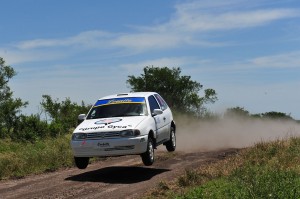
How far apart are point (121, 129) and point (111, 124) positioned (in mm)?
416

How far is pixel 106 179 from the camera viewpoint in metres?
11.4

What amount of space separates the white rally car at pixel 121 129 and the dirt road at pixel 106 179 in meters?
0.58

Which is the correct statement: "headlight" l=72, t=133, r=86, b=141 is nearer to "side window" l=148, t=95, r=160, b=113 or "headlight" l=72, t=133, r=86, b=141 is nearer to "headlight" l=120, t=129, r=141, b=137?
"headlight" l=120, t=129, r=141, b=137

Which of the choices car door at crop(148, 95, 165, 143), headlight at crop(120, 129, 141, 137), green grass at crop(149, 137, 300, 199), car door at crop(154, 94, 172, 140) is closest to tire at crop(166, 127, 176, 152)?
car door at crop(154, 94, 172, 140)

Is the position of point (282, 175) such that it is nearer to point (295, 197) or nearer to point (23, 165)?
point (295, 197)

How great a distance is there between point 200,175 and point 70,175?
3.93 m

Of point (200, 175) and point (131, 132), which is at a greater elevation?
point (131, 132)

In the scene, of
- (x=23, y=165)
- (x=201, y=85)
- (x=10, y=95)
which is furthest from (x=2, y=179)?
(x=201, y=85)

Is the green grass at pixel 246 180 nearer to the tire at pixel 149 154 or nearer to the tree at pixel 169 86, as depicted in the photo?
the tire at pixel 149 154

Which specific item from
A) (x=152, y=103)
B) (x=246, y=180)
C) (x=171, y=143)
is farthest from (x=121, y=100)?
(x=246, y=180)

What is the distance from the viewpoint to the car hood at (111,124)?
11.3 m

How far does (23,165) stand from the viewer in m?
13.7

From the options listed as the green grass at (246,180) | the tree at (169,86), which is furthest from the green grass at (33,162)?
the tree at (169,86)

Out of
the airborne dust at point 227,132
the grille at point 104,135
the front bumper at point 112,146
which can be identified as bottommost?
the airborne dust at point 227,132
